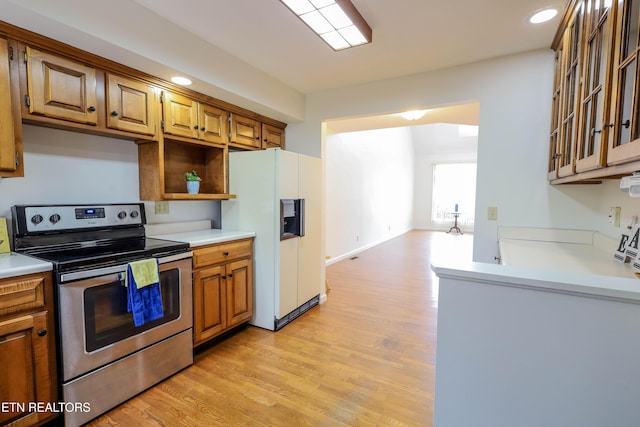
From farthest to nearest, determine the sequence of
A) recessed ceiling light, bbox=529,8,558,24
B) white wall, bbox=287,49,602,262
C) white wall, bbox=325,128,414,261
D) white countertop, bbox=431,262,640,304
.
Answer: white wall, bbox=325,128,414,261 → white wall, bbox=287,49,602,262 → recessed ceiling light, bbox=529,8,558,24 → white countertop, bbox=431,262,640,304

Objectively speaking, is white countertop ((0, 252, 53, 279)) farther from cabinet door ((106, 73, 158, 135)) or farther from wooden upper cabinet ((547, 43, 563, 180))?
wooden upper cabinet ((547, 43, 563, 180))

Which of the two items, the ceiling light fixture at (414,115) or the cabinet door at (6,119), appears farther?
the ceiling light fixture at (414,115)

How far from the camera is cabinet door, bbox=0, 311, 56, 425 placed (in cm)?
142

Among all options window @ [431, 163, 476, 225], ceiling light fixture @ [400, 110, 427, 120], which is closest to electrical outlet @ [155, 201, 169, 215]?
ceiling light fixture @ [400, 110, 427, 120]

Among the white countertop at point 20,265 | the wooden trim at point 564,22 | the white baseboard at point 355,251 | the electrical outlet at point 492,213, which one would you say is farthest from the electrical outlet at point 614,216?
the white baseboard at point 355,251

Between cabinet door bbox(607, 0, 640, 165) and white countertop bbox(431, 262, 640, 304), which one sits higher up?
cabinet door bbox(607, 0, 640, 165)

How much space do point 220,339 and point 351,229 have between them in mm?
3957

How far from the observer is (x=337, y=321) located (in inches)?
121

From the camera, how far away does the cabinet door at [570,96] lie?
173 cm

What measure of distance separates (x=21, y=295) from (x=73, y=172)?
3.24ft

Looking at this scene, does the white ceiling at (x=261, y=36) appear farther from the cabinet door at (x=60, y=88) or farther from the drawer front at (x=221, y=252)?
the drawer front at (x=221, y=252)

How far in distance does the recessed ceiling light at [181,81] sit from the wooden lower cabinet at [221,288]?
4.27ft

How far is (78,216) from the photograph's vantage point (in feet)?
6.69

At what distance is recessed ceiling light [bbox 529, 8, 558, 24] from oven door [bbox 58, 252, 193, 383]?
115 inches
